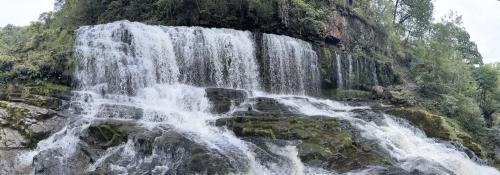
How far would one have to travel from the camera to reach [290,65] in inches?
974

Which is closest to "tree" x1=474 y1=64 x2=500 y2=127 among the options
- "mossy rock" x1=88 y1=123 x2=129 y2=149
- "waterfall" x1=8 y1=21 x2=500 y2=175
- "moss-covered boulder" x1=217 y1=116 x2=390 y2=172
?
"waterfall" x1=8 y1=21 x2=500 y2=175

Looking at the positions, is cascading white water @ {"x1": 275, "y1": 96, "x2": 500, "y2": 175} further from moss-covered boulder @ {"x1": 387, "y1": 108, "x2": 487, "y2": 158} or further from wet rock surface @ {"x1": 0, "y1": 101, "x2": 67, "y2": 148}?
wet rock surface @ {"x1": 0, "y1": 101, "x2": 67, "y2": 148}

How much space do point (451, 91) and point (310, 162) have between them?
1657 cm

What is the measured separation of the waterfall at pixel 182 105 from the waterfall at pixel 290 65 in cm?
6

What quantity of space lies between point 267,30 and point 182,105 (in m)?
9.87

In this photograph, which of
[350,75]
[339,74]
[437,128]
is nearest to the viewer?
[437,128]

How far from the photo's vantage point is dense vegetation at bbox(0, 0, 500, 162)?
18.4 m

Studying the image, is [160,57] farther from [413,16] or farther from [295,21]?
[413,16]

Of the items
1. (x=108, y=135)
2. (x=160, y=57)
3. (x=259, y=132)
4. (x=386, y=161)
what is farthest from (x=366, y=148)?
(x=160, y=57)

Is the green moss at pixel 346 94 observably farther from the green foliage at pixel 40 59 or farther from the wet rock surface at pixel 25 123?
the wet rock surface at pixel 25 123

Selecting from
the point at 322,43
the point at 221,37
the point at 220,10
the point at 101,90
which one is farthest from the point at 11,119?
the point at 322,43

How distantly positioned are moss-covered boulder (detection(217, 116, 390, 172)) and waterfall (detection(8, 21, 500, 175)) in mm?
365

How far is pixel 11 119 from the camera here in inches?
535

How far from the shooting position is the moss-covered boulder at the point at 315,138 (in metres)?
12.6
